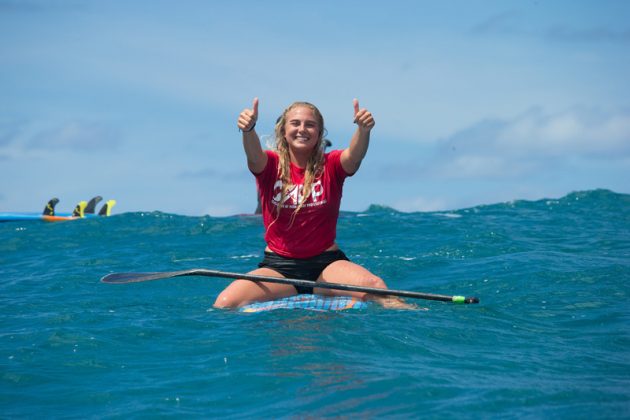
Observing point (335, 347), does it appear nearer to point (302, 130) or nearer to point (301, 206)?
point (301, 206)

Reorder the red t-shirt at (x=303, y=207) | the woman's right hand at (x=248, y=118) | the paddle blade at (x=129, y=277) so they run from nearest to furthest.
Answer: the woman's right hand at (x=248, y=118), the red t-shirt at (x=303, y=207), the paddle blade at (x=129, y=277)

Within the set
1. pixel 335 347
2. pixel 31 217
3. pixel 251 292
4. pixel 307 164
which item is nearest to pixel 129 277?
pixel 251 292

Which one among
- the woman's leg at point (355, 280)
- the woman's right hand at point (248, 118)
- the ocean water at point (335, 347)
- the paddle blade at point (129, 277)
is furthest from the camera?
the paddle blade at point (129, 277)

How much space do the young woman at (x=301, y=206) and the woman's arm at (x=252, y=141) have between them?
11 millimetres

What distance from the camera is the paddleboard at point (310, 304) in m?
6.18

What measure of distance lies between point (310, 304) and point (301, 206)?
787 mm

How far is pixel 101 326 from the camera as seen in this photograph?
598cm

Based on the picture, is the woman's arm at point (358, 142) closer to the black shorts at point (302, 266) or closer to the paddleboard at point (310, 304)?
the black shorts at point (302, 266)

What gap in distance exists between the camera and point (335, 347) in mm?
5074

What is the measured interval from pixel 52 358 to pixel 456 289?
4182 mm

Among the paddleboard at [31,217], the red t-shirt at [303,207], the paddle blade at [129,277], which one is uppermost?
the red t-shirt at [303,207]

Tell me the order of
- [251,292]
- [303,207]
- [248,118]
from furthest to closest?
[303,207]
[251,292]
[248,118]

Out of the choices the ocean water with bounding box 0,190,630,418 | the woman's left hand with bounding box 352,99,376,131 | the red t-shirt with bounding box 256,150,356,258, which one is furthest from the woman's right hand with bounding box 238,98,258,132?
the ocean water with bounding box 0,190,630,418

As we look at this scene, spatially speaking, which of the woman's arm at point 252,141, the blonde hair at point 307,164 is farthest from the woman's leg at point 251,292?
the woman's arm at point 252,141
